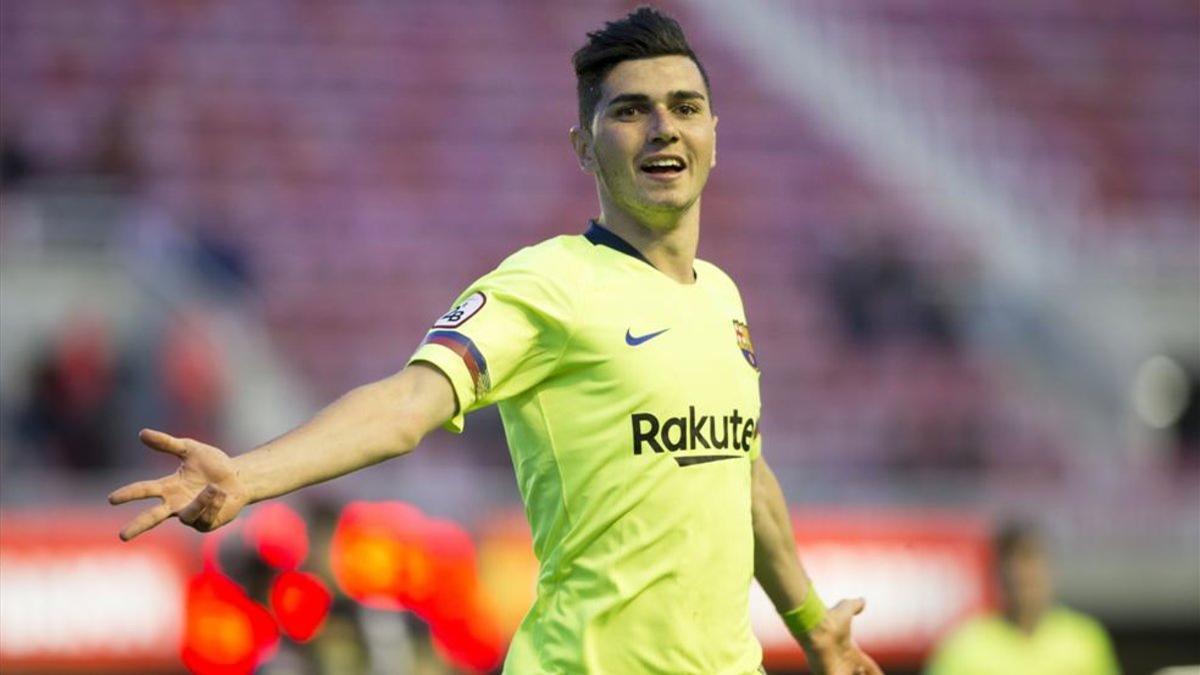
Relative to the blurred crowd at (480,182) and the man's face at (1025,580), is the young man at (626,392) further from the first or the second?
the blurred crowd at (480,182)

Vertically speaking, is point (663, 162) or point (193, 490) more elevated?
point (663, 162)

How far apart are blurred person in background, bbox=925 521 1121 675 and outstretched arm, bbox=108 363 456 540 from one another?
17.9ft

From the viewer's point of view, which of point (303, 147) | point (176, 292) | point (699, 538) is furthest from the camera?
point (303, 147)

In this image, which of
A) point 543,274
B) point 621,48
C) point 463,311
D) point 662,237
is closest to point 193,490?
point 463,311

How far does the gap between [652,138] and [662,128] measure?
3cm

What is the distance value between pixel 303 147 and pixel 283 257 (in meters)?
1.38

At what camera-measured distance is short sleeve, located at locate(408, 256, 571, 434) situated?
3596 mm

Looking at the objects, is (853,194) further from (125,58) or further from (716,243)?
(125,58)

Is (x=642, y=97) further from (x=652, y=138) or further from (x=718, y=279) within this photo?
(x=718, y=279)

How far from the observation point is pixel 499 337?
365cm

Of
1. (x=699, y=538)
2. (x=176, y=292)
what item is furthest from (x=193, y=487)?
(x=176, y=292)

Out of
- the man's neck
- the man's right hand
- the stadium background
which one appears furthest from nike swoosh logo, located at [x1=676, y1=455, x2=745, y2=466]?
the stadium background

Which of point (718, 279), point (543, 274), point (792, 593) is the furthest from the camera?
point (792, 593)

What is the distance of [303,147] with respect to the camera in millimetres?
16281
